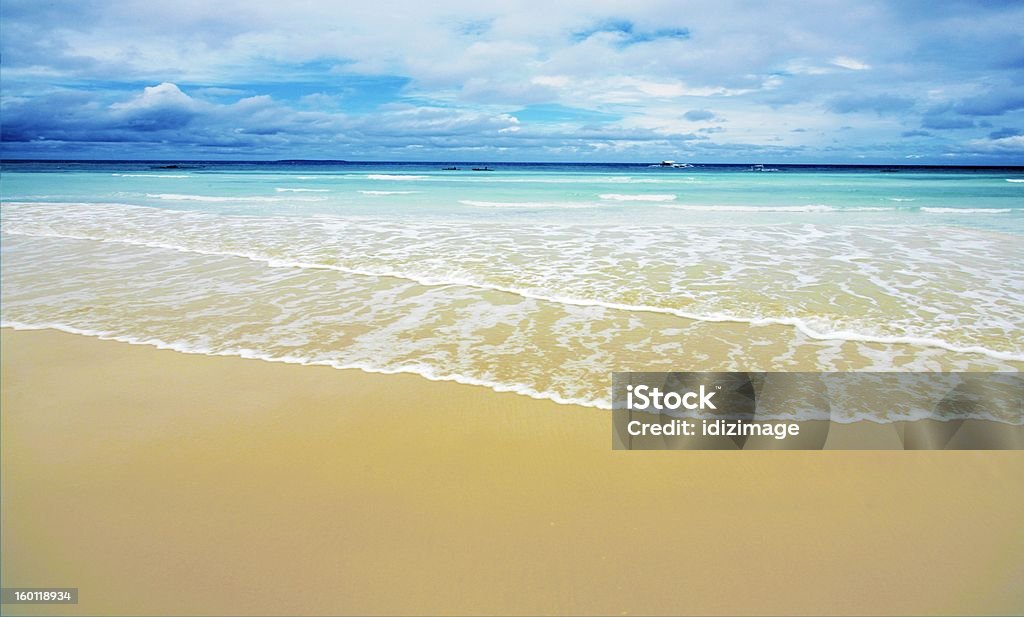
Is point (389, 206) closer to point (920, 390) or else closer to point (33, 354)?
point (33, 354)

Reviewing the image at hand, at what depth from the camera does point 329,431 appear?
3.54 metres

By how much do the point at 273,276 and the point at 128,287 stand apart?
1.66 meters

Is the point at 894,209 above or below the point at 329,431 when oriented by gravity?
above

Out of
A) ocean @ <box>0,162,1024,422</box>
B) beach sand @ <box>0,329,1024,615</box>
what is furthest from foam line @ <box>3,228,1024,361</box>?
beach sand @ <box>0,329,1024,615</box>

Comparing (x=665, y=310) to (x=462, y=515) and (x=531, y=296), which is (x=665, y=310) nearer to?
(x=531, y=296)

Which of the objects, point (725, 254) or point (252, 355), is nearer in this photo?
point (252, 355)

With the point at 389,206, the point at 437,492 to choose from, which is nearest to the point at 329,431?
the point at 437,492

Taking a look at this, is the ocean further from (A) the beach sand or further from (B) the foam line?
(A) the beach sand

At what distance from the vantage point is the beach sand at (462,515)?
229cm

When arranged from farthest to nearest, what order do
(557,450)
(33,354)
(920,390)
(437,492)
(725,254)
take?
(725,254) < (33,354) < (920,390) < (557,450) < (437,492)

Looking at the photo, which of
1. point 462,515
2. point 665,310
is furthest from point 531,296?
point 462,515

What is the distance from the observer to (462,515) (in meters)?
2.75

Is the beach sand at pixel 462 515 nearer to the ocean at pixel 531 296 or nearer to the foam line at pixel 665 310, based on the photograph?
the ocean at pixel 531 296

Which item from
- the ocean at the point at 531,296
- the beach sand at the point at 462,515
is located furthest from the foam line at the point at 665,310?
the beach sand at the point at 462,515
